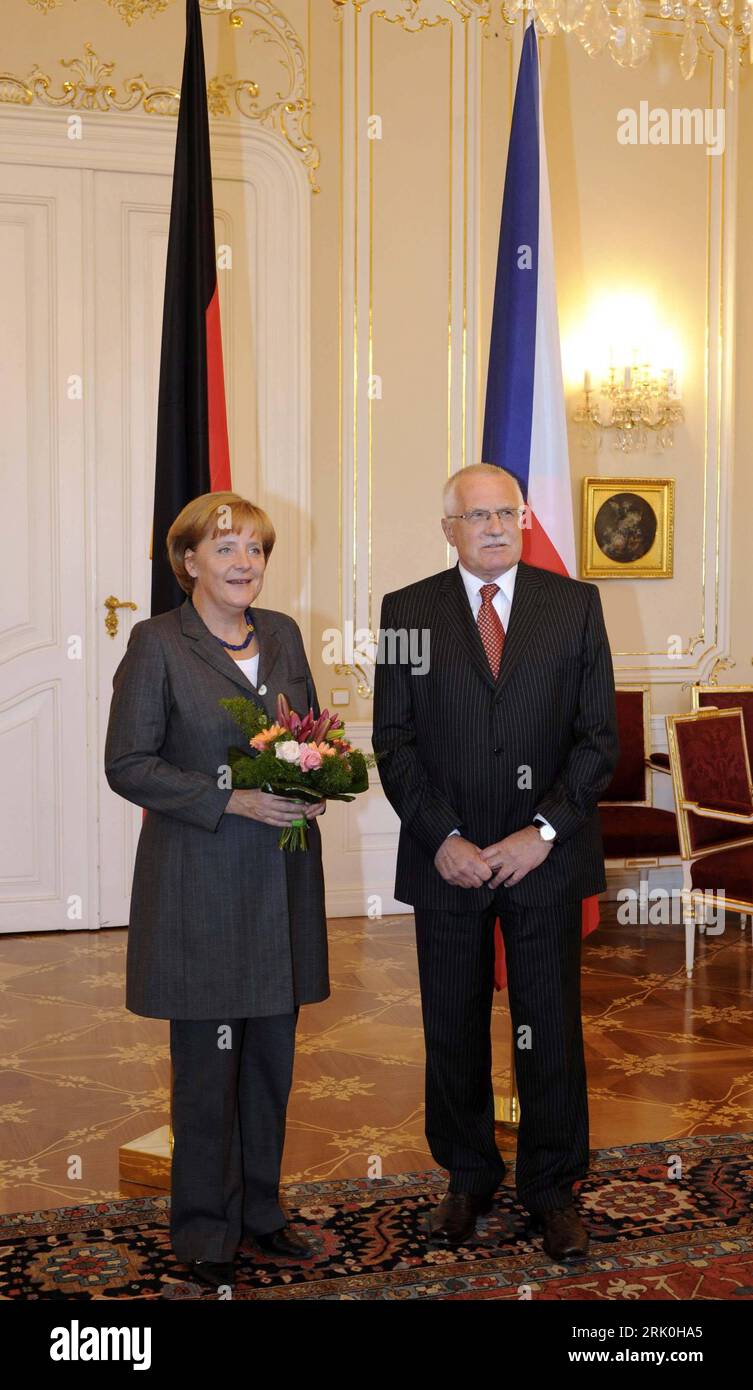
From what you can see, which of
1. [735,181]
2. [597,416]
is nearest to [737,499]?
[597,416]

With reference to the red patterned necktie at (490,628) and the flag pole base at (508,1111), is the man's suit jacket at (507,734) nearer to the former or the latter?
the red patterned necktie at (490,628)

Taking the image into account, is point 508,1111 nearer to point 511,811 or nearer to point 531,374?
point 511,811

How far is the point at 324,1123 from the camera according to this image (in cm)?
399

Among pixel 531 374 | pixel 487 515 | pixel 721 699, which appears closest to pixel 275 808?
pixel 487 515

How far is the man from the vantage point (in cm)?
308

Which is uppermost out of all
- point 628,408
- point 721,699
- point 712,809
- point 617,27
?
point 617,27

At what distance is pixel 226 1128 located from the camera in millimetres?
2949

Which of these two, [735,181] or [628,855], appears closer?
[628,855]

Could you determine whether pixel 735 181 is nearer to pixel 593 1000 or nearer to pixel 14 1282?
pixel 593 1000

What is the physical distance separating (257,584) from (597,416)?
4378mm

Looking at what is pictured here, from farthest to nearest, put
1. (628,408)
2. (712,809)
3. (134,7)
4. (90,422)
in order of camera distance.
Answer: (628,408) < (90,422) < (134,7) < (712,809)

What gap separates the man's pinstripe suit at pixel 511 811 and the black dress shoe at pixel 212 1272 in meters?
0.60

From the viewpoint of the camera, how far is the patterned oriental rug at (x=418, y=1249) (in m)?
2.93

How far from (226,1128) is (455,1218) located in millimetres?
637
